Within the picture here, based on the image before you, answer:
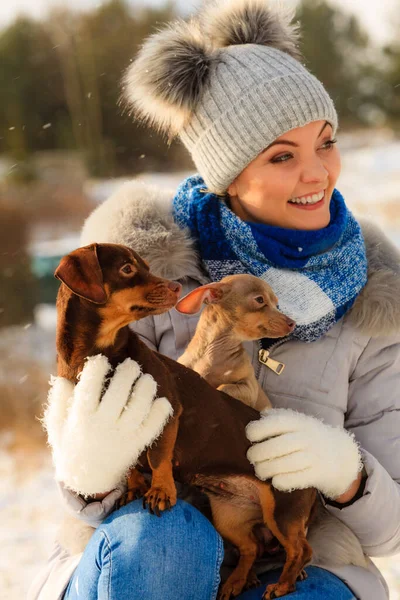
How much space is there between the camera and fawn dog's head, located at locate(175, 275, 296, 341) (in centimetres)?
221

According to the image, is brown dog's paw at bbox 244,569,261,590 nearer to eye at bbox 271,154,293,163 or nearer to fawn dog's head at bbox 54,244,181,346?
fawn dog's head at bbox 54,244,181,346

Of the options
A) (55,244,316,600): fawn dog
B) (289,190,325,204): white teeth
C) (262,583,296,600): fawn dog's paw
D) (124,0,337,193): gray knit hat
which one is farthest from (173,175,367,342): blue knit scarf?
(262,583,296,600): fawn dog's paw

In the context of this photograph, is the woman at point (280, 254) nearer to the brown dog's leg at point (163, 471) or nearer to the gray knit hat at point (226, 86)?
the gray knit hat at point (226, 86)

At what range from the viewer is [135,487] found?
2.06 m

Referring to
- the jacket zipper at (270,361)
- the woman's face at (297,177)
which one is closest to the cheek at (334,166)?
the woman's face at (297,177)

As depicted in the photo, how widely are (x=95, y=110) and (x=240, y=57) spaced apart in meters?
13.9

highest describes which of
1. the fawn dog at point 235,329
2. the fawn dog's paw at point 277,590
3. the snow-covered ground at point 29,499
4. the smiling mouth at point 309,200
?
the smiling mouth at point 309,200

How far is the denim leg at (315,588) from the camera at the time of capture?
200 cm

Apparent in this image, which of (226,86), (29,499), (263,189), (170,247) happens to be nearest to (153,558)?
(170,247)

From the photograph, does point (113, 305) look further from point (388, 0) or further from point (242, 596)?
point (388, 0)

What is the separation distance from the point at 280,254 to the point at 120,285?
0.89 meters

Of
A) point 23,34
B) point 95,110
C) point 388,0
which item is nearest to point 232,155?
point 95,110

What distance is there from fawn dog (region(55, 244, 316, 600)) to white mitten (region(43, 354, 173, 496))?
1.6 inches

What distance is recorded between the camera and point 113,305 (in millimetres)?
1809
